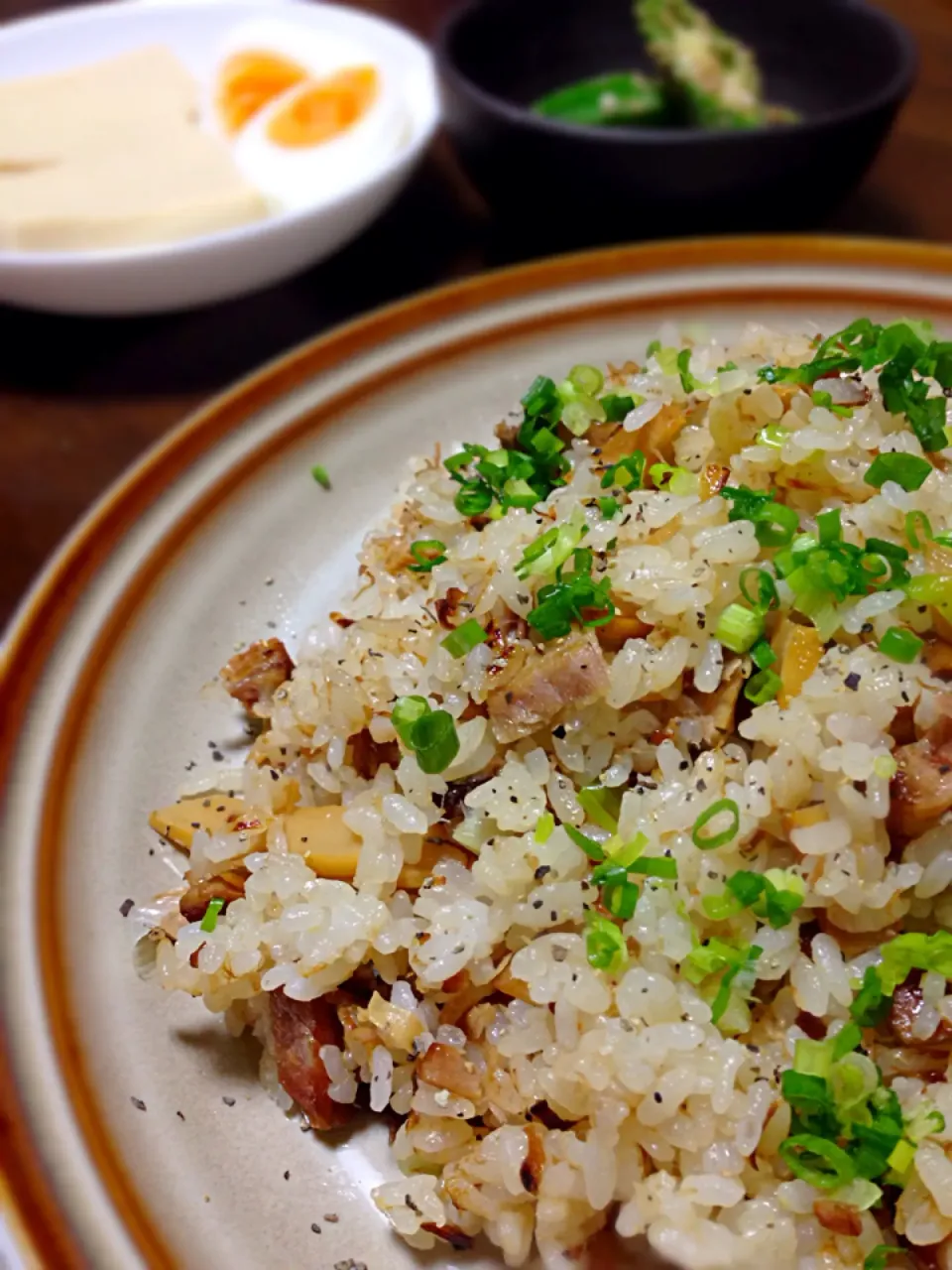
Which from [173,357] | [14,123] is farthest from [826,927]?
[14,123]

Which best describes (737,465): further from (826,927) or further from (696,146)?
(696,146)

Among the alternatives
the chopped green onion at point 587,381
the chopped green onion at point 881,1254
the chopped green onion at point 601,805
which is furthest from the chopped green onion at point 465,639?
the chopped green onion at point 881,1254

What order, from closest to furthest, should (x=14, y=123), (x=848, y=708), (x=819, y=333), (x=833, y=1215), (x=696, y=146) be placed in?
(x=833, y=1215), (x=848, y=708), (x=819, y=333), (x=696, y=146), (x=14, y=123)

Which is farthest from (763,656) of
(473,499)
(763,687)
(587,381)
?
(587,381)

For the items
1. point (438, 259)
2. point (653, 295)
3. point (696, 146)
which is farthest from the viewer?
point (438, 259)

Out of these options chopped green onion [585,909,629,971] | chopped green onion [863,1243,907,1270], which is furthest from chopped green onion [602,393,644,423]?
chopped green onion [863,1243,907,1270]

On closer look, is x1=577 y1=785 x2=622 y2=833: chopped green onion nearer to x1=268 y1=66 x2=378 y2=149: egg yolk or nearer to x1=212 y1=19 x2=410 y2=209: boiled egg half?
x1=212 y1=19 x2=410 y2=209: boiled egg half
